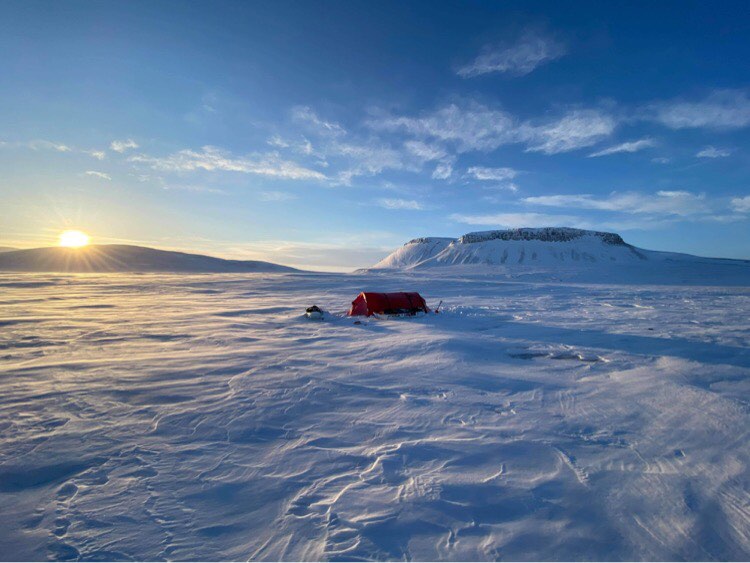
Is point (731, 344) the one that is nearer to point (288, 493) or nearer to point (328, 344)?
point (328, 344)

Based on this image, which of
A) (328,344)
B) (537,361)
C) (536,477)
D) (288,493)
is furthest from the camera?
(328,344)

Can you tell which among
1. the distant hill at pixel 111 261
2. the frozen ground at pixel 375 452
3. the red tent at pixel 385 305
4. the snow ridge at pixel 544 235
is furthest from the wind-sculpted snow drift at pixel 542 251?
the frozen ground at pixel 375 452

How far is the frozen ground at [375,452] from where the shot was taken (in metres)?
2.10

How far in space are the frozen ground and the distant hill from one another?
37178mm

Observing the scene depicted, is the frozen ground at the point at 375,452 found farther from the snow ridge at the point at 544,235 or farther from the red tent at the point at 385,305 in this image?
the snow ridge at the point at 544,235

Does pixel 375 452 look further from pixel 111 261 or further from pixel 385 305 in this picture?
pixel 111 261

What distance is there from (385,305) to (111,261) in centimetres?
4422

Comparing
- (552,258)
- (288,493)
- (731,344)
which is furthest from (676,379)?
(552,258)

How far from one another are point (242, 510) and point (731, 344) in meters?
8.22

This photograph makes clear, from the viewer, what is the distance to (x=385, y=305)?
10305 mm

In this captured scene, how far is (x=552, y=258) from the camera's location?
71.6 m

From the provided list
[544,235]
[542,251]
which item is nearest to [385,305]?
[542,251]

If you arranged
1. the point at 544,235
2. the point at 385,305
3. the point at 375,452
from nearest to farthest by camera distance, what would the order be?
the point at 375,452, the point at 385,305, the point at 544,235

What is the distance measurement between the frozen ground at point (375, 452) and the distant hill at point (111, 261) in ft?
122
